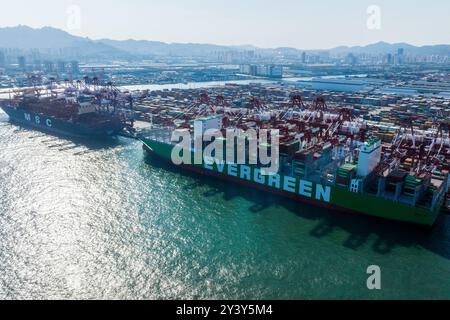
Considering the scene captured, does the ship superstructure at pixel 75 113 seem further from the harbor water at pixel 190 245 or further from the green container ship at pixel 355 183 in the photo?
the green container ship at pixel 355 183

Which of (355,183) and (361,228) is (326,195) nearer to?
(355,183)

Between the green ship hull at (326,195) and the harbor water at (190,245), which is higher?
the green ship hull at (326,195)

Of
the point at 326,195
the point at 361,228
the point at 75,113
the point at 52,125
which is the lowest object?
the point at 361,228

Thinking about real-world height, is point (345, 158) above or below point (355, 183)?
above

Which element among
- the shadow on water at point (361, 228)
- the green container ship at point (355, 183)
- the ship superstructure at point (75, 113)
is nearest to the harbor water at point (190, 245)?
the shadow on water at point (361, 228)

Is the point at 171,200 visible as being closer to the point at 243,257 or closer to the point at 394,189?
the point at 243,257

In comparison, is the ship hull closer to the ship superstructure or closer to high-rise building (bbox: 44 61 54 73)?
the ship superstructure

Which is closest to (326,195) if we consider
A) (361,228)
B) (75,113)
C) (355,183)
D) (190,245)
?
(355,183)

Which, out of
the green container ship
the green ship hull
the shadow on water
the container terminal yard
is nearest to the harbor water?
the shadow on water
